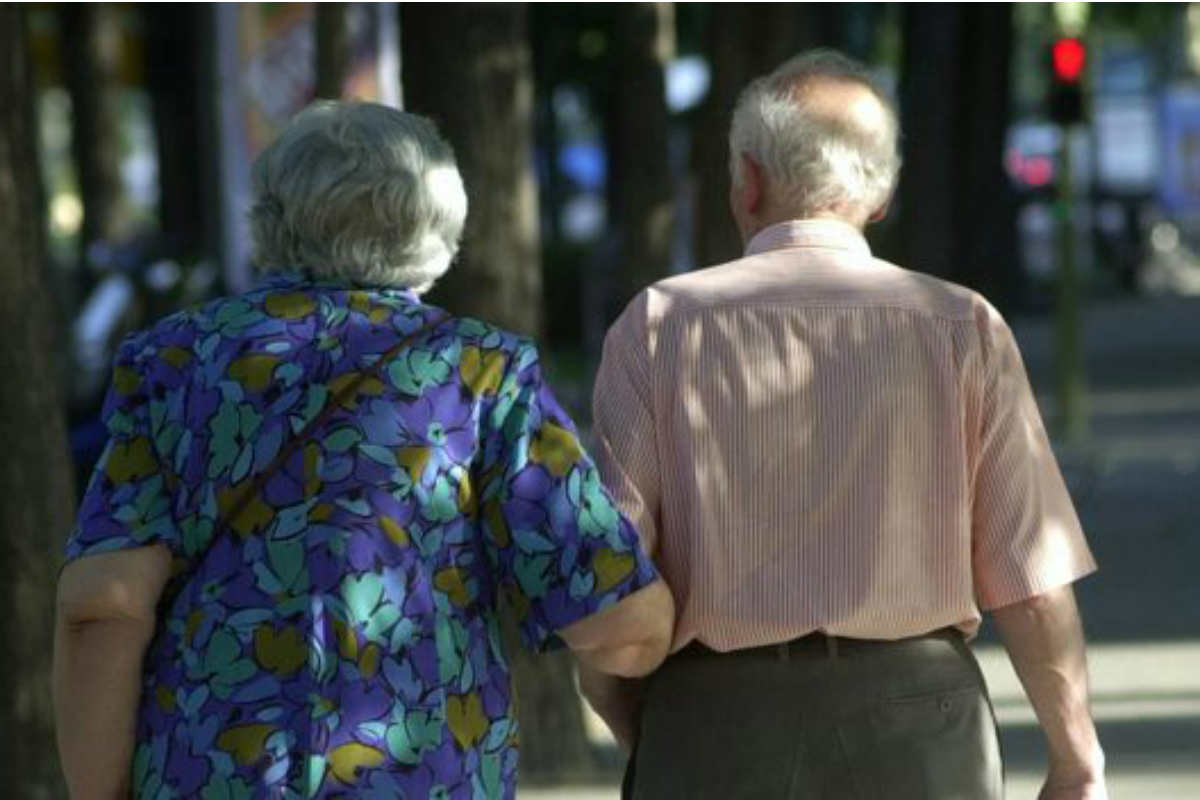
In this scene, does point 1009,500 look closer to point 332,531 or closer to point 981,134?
point 332,531

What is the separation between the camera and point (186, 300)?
18.5m

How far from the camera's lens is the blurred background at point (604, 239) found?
711 centimetres

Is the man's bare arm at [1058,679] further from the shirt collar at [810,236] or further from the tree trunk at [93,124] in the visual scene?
the tree trunk at [93,124]

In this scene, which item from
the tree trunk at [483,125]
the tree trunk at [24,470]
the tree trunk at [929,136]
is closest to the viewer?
the tree trunk at [24,470]

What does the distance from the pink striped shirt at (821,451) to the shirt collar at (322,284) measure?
0.38m

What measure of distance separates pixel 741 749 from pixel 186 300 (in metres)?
14.8

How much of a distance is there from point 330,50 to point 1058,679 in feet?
16.8

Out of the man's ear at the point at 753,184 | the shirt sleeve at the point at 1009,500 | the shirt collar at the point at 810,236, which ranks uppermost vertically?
the man's ear at the point at 753,184

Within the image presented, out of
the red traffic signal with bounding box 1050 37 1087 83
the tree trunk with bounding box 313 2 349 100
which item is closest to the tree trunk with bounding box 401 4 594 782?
the tree trunk with bounding box 313 2 349 100

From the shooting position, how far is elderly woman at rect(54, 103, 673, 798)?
358 centimetres

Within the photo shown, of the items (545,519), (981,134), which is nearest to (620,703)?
(545,519)

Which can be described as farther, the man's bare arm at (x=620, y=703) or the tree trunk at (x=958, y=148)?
the tree trunk at (x=958, y=148)

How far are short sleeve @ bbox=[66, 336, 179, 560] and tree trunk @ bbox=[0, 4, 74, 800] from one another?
10.9 feet

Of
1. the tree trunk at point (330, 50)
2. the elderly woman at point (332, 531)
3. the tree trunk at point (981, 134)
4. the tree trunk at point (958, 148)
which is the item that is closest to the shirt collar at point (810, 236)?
the elderly woman at point (332, 531)
